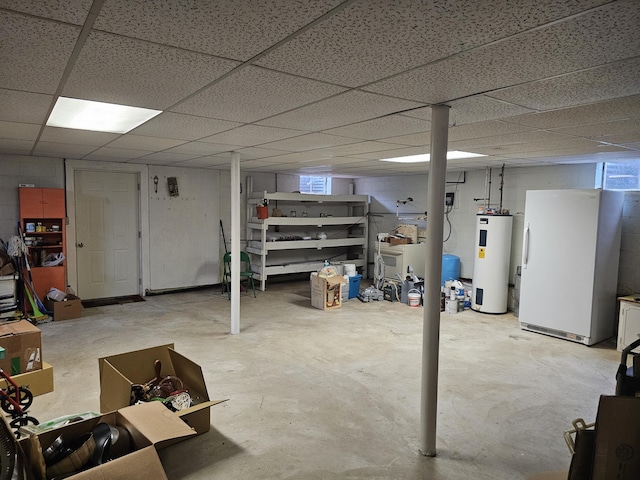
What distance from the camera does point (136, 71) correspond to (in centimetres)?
195

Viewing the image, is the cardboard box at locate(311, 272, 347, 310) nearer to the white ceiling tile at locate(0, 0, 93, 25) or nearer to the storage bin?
the storage bin

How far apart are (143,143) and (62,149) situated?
4.57 ft

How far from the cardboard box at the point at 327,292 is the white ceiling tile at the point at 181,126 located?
3043 millimetres

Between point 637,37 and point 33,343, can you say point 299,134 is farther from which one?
point 33,343

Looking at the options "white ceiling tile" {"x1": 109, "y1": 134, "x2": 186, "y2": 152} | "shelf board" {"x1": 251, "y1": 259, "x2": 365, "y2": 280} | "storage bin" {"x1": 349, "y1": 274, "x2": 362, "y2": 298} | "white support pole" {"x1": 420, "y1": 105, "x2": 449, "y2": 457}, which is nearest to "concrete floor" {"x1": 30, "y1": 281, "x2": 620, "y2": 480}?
"white support pole" {"x1": 420, "y1": 105, "x2": 449, "y2": 457}

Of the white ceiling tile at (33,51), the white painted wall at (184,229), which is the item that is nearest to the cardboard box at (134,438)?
the white ceiling tile at (33,51)

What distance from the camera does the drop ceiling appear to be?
1.32 m

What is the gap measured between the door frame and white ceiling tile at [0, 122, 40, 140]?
2.04 m

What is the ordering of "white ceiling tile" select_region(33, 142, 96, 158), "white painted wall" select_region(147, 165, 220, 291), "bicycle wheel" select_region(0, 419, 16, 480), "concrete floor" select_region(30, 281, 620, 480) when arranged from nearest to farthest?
"bicycle wheel" select_region(0, 419, 16, 480), "concrete floor" select_region(30, 281, 620, 480), "white ceiling tile" select_region(33, 142, 96, 158), "white painted wall" select_region(147, 165, 220, 291)

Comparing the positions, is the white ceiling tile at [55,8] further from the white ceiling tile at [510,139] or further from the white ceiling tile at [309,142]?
the white ceiling tile at [510,139]

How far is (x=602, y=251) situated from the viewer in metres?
4.74

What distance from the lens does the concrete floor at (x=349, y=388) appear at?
2.54m

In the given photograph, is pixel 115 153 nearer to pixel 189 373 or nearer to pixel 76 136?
pixel 76 136

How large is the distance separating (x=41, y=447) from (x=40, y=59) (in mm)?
1840
